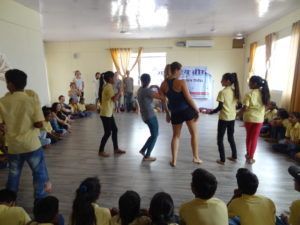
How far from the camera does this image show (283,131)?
182 inches

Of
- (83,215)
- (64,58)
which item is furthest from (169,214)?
(64,58)

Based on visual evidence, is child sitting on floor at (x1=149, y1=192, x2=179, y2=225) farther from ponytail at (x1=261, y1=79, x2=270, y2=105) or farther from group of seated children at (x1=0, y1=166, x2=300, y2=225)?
ponytail at (x1=261, y1=79, x2=270, y2=105)

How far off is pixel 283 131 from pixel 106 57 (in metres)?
6.94

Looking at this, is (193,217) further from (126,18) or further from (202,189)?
(126,18)

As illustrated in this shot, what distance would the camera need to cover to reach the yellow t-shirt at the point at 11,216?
1467 millimetres

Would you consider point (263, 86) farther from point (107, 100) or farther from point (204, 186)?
point (204, 186)

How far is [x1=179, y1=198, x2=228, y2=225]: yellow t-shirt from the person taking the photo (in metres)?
1.37

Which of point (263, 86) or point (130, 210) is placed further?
point (263, 86)

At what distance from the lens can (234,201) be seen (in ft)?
5.16

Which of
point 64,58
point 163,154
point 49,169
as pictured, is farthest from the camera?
point 64,58

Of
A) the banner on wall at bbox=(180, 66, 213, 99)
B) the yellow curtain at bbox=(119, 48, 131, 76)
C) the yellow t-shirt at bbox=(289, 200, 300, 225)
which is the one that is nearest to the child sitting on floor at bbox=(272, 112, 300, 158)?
the yellow t-shirt at bbox=(289, 200, 300, 225)

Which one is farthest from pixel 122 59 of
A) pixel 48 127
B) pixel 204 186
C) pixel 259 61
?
pixel 204 186

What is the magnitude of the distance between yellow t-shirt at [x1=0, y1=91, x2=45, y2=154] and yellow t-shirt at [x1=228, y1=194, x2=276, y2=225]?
1718 mm

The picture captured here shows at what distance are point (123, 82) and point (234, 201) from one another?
7.67 meters
